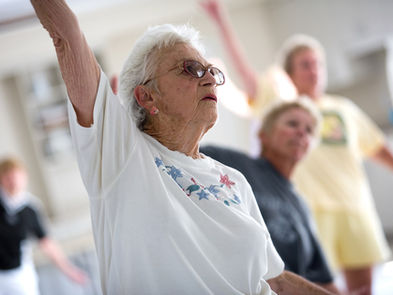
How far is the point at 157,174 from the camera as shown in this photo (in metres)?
0.55

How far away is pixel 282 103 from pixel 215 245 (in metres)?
0.58

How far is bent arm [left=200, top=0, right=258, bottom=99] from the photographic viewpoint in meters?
1.25

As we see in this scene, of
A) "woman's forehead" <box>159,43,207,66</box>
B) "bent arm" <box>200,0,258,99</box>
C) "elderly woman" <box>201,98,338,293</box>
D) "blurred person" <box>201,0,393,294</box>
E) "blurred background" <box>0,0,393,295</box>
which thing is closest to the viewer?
"woman's forehead" <box>159,43,207,66</box>

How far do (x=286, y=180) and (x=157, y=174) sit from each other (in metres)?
0.50

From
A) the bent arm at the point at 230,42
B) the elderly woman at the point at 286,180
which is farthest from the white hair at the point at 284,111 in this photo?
the bent arm at the point at 230,42

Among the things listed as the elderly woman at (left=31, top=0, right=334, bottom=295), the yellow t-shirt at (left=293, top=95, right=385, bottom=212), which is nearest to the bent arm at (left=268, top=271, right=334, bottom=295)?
the elderly woman at (left=31, top=0, right=334, bottom=295)

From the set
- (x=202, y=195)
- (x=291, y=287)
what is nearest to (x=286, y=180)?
(x=291, y=287)

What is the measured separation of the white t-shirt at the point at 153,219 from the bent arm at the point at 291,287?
4.1 inches

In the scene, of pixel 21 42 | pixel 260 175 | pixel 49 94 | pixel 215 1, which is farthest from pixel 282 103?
pixel 49 94

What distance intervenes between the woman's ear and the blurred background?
7.87ft

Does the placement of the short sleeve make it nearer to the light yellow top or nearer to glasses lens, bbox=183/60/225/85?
glasses lens, bbox=183/60/225/85

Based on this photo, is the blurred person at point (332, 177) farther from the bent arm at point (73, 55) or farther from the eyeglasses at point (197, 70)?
the bent arm at point (73, 55)

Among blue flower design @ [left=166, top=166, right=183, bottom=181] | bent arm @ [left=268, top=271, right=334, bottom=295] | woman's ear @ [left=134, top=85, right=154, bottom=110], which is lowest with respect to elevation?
bent arm @ [left=268, top=271, right=334, bottom=295]

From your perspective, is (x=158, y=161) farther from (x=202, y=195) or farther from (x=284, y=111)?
(x=284, y=111)
